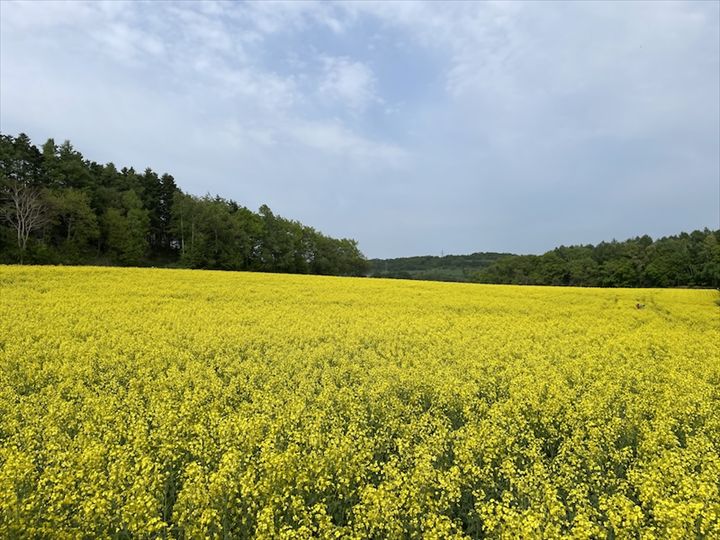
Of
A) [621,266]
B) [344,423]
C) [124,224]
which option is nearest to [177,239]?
[124,224]

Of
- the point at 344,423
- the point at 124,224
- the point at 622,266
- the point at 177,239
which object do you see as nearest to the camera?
the point at 344,423

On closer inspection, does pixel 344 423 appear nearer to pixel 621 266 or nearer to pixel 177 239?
pixel 177 239

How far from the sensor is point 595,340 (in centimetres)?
1581

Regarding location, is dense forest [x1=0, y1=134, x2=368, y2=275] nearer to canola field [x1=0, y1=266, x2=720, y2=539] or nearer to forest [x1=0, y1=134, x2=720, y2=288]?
forest [x1=0, y1=134, x2=720, y2=288]

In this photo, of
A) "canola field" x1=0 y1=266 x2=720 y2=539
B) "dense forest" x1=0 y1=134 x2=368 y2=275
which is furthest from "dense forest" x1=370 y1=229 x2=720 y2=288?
"canola field" x1=0 y1=266 x2=720 y2=539

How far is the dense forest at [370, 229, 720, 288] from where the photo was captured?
64.8 metres

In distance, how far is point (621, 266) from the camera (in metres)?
69.0

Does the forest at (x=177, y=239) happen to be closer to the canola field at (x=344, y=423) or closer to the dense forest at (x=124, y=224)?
the dense forest at (x=124, y=224)

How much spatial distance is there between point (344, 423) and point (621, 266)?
75.3 meters

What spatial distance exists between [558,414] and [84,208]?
53.2 meters

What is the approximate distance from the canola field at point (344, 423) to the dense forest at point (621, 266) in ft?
176

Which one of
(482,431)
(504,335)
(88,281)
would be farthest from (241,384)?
(88,281)

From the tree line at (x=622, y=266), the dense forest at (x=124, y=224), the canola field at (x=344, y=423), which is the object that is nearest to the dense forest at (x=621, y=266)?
the tree line at (x=622, y=266)

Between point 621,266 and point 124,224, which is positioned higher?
point 124,224
